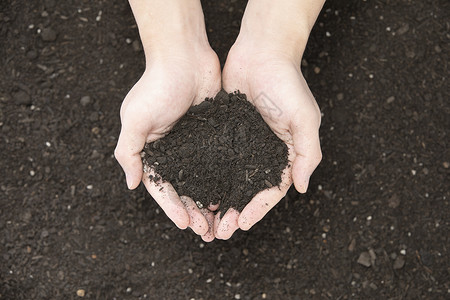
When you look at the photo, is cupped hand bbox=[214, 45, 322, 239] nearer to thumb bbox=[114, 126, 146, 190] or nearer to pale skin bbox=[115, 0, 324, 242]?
pale skin bbox=[115, 0, 324, 242]

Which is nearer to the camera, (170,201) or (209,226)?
(170,201)

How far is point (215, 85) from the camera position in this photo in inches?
71.2

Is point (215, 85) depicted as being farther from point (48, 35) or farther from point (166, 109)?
point (48, 35)

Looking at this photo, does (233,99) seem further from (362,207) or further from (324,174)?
(362,207)

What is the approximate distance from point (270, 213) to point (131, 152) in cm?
73

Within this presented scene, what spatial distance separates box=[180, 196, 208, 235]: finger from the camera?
1670mm

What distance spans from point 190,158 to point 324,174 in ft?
2.21

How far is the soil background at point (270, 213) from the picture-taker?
2029 mm

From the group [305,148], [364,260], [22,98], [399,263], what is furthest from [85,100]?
[399,263]

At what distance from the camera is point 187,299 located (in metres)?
2.02

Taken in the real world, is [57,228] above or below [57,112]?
below

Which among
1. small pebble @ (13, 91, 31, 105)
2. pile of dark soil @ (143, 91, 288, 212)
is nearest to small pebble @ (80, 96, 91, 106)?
small pebble @ (13, 91, 31, 105)

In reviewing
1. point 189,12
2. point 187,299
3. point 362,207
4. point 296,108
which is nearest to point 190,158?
point 296,108

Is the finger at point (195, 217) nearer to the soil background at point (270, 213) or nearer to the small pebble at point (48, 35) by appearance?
the soil background at point (270, 213)
